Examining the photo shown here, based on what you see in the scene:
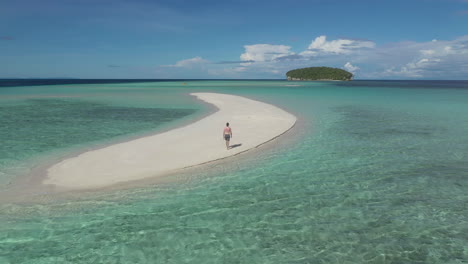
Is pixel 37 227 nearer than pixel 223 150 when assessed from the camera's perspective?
Yes

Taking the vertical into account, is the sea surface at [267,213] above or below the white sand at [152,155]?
below

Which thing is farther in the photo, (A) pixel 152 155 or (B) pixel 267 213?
(A) pixel 152 155

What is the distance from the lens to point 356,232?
9.75m

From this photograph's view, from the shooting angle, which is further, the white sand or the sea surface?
the white sand

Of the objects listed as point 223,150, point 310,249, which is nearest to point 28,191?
point 223,150

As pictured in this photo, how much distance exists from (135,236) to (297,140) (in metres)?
15.7

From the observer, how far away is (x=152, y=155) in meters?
18.1

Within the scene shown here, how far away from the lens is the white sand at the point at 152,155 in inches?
566

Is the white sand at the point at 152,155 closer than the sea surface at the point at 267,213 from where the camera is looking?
No

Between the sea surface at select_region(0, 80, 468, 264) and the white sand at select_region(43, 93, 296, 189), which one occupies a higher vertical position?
the white sand at select_region(43, 93, 296, 189)

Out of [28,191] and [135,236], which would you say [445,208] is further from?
[28,191]

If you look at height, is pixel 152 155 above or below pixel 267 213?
above

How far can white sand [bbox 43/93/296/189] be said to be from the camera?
1437 centimetres

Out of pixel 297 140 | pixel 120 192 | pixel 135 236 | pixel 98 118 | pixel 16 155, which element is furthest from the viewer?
pixel 98 118
